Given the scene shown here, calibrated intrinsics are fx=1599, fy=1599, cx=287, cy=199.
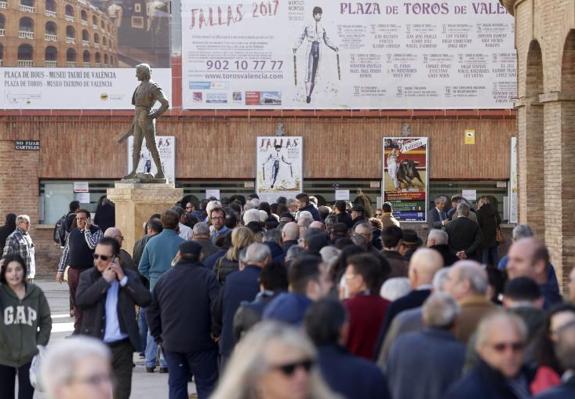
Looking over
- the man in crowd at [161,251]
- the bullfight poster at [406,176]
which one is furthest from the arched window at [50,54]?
the man in crowd at [161,251]

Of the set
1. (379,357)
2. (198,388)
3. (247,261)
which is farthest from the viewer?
(198,388)

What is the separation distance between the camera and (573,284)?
9984mm

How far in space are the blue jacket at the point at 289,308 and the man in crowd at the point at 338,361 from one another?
156 centimetres

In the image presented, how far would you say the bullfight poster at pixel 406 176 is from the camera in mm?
35312

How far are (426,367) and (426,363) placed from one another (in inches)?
0.8

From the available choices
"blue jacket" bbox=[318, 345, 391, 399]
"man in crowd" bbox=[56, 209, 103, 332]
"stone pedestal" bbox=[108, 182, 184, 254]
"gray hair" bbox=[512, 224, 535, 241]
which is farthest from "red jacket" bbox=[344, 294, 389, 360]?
"stone pedestal" bbox=[108, 182, 184, 254]

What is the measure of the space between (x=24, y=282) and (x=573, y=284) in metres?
4.82

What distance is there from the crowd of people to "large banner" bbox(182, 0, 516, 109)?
1773 centimetres

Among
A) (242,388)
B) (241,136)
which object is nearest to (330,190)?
(241,136)

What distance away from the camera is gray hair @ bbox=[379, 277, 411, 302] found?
34.4 ft

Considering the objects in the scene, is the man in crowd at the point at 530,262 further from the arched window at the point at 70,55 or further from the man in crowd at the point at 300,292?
the arched window at the point at 70,55

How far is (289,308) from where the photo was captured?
9.67m

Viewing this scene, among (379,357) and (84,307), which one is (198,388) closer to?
(84,307)

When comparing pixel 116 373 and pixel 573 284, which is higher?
pixel 573 284
